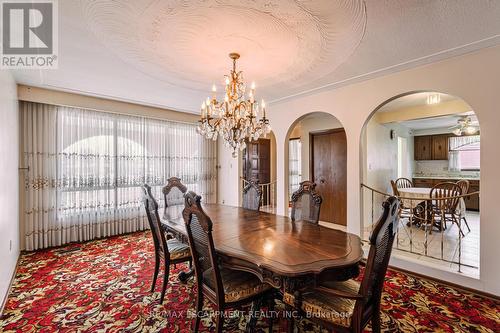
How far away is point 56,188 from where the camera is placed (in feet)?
12.3

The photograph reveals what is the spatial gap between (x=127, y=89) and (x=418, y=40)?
3.80m

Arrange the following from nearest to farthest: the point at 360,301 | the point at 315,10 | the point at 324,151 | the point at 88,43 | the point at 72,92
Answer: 1. the point at 360,301
2. the point at 315,10
3. the point at 88,43
4. the point at 72,92
5. the point at 324,151

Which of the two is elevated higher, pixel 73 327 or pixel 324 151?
pixel 324 151

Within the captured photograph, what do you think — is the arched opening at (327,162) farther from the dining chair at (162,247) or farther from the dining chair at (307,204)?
the dining chair at (162,247)

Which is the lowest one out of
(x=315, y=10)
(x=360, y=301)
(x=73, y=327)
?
(x=73, y=327)

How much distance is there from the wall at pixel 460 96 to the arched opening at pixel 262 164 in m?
3.14

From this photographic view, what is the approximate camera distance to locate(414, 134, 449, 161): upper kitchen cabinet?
7223 mm

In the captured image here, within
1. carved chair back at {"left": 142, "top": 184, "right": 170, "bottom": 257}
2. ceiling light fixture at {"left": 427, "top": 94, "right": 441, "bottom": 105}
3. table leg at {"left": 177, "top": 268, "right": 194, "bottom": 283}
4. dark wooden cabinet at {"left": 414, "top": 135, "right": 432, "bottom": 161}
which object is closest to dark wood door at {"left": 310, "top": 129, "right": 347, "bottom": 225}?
ceiling light fixture at {"left": 427, "top": 94, "right": 441, "bottom": 105}

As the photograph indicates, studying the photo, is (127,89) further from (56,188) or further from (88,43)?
(56,188)

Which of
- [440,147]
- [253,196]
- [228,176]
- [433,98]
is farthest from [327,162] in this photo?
[440,147]

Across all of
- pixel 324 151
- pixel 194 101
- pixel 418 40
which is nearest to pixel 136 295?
pixel 194 101

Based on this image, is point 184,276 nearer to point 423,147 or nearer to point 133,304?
point 133,304

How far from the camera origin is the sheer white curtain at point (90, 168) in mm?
3598

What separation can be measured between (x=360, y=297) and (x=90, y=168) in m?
4.45
